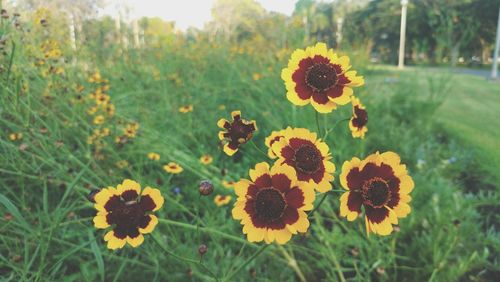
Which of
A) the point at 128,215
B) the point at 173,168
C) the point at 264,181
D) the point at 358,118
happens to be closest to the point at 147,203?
the point at 128,215

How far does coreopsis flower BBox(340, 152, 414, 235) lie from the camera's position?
2.49ft

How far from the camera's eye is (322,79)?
2.91 feet

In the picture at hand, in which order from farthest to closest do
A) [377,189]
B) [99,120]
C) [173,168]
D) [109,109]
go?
[109,109] < [99,120] < [173,168] < [377,189]

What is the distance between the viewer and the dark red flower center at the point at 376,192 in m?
0.76

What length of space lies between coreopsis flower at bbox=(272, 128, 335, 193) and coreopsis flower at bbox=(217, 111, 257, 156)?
0.31 ft

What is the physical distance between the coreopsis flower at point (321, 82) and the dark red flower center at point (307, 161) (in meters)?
0.12

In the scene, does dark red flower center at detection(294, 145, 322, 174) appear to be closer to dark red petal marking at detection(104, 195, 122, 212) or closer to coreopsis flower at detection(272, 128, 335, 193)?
coreopsis flower at detection(272, 128, 335, 193)

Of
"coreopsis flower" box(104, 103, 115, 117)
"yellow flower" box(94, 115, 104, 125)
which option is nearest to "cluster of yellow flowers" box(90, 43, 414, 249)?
"yellow flower" box(94, 115, 104, 125)

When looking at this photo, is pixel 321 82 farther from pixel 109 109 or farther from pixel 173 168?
pixel 109 109

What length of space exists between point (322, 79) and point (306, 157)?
0.68 ft

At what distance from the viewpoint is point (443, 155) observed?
2.78 metres

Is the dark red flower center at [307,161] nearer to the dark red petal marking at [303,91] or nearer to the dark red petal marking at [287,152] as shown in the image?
the dark red petal marking at [287,152]

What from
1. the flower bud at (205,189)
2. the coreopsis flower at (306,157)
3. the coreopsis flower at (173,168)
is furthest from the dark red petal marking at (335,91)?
the coreopsis flower at (173,168)

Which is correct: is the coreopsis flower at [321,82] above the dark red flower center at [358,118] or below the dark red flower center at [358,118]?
above
